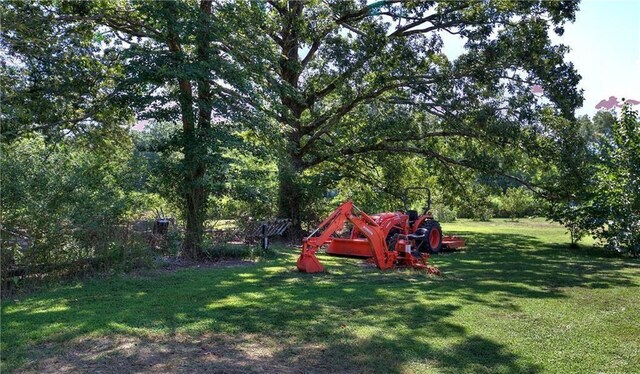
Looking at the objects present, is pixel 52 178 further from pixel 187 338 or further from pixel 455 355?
pixel 455 355

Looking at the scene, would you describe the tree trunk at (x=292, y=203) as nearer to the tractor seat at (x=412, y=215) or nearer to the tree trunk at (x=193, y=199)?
the tractor seat at (x=412, y=215)

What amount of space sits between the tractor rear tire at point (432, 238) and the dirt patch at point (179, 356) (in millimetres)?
9040

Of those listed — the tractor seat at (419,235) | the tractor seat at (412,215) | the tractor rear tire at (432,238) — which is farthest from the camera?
the tractor rear tire at (432,238)

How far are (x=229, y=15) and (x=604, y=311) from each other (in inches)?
402

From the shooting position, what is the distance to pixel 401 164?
20.7 m

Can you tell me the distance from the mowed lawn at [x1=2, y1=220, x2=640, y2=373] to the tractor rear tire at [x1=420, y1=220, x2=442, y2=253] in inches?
150

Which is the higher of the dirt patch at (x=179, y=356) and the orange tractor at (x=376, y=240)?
the orange tractor at (x=376, y=240)

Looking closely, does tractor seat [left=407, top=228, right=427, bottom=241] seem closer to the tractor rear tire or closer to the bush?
the tractor rear tire

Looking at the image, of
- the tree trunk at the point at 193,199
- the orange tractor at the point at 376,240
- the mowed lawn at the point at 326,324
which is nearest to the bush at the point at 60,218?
the mowed lawn at the point at 326,324

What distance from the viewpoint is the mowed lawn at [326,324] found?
4848mm

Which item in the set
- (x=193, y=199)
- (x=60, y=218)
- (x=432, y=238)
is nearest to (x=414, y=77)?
(x=432, y=238)

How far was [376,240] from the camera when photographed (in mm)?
10773

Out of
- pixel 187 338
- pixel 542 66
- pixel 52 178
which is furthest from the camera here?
pixel 542 66

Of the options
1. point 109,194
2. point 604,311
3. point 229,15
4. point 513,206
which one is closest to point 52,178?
point 109,194
